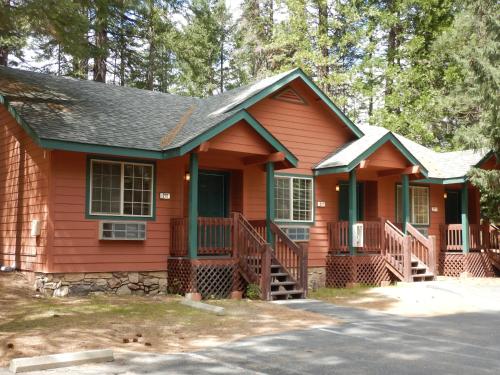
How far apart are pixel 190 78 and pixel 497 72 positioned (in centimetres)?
2400

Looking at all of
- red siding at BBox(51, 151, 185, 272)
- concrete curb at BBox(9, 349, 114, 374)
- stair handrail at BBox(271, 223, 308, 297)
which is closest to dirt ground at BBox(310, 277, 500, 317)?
stair handrail at BBox(271, 223, 308, 297)

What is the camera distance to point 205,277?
1316 cm

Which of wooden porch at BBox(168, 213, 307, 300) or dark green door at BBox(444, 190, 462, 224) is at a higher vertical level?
dark green door at BBox(444, 190, 462, 224)

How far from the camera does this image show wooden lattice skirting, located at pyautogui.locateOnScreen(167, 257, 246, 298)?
42.7 ft

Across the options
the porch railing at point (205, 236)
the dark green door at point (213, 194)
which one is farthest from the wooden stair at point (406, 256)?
the porch railing at point (205, 236)

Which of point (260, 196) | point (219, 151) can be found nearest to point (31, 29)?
→ point (219, 151)

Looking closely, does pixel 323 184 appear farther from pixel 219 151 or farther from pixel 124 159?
pixel 124 159

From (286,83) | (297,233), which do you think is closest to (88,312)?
(297,233)

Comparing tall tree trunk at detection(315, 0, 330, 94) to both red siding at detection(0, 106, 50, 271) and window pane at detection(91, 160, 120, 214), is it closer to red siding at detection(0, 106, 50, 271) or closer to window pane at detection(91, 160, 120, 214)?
red siding at detection(0, 106, 50, 271)

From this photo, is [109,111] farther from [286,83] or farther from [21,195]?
[286,83]

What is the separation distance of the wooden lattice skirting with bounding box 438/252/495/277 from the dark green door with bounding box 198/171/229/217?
8670 millimetres

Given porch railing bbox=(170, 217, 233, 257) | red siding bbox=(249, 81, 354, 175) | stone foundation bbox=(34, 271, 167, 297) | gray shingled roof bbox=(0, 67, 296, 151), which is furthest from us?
red siding bbox=(249, 81, 354, 175)

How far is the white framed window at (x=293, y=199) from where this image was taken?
16.2 metres

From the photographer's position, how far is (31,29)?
575 inches
